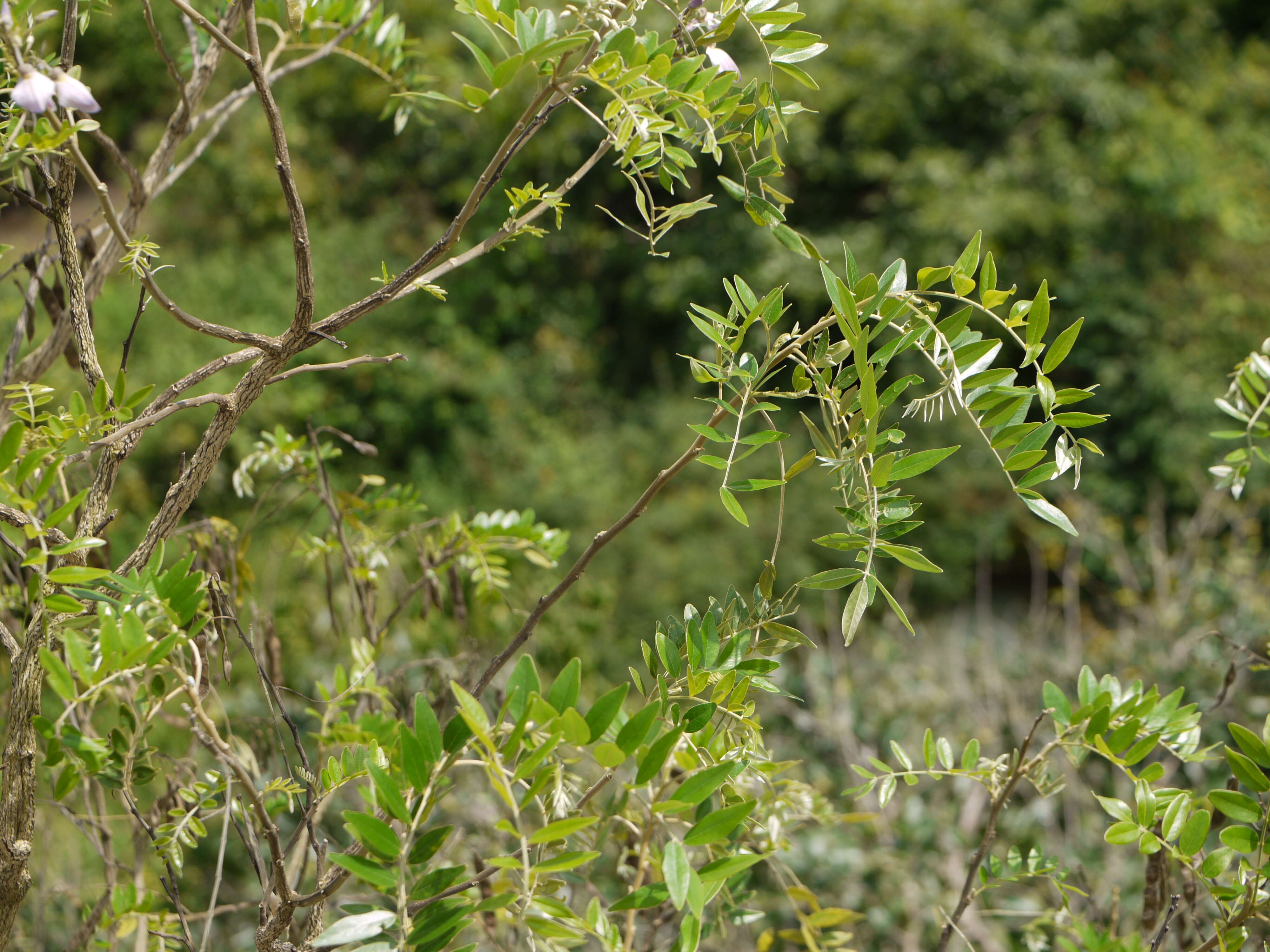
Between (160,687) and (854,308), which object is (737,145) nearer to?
(854,308)

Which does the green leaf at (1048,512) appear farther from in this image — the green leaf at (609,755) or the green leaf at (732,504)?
the green leaf at (609,755)

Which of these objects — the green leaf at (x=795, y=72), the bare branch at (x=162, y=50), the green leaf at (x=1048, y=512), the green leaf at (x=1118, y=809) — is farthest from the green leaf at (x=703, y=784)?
the bare branch at (x=162, y=50)

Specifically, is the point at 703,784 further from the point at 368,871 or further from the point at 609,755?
the point at 368,871

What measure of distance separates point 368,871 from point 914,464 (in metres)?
0.39

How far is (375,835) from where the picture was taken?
16.8 inches

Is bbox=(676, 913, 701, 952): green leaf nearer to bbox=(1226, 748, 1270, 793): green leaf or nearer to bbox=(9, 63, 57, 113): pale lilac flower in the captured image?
bbox=(1226, 748, 1270, 793): green leaf

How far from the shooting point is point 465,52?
5.67 metres

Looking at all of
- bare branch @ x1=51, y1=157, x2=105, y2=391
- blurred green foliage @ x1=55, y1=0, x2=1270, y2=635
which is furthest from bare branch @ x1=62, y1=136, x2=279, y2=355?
blurred green foliage @ x1=55, y1=0, x2=1270, y2=635

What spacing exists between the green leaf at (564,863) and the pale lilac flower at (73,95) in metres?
0.48

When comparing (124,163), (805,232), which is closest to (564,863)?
(124,163)

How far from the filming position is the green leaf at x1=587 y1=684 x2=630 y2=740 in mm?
447

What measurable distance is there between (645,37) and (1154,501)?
15.4ft

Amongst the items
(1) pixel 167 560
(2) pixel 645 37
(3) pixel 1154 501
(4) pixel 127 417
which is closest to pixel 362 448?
(4) pixel 127 417

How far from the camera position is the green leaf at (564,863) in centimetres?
40
